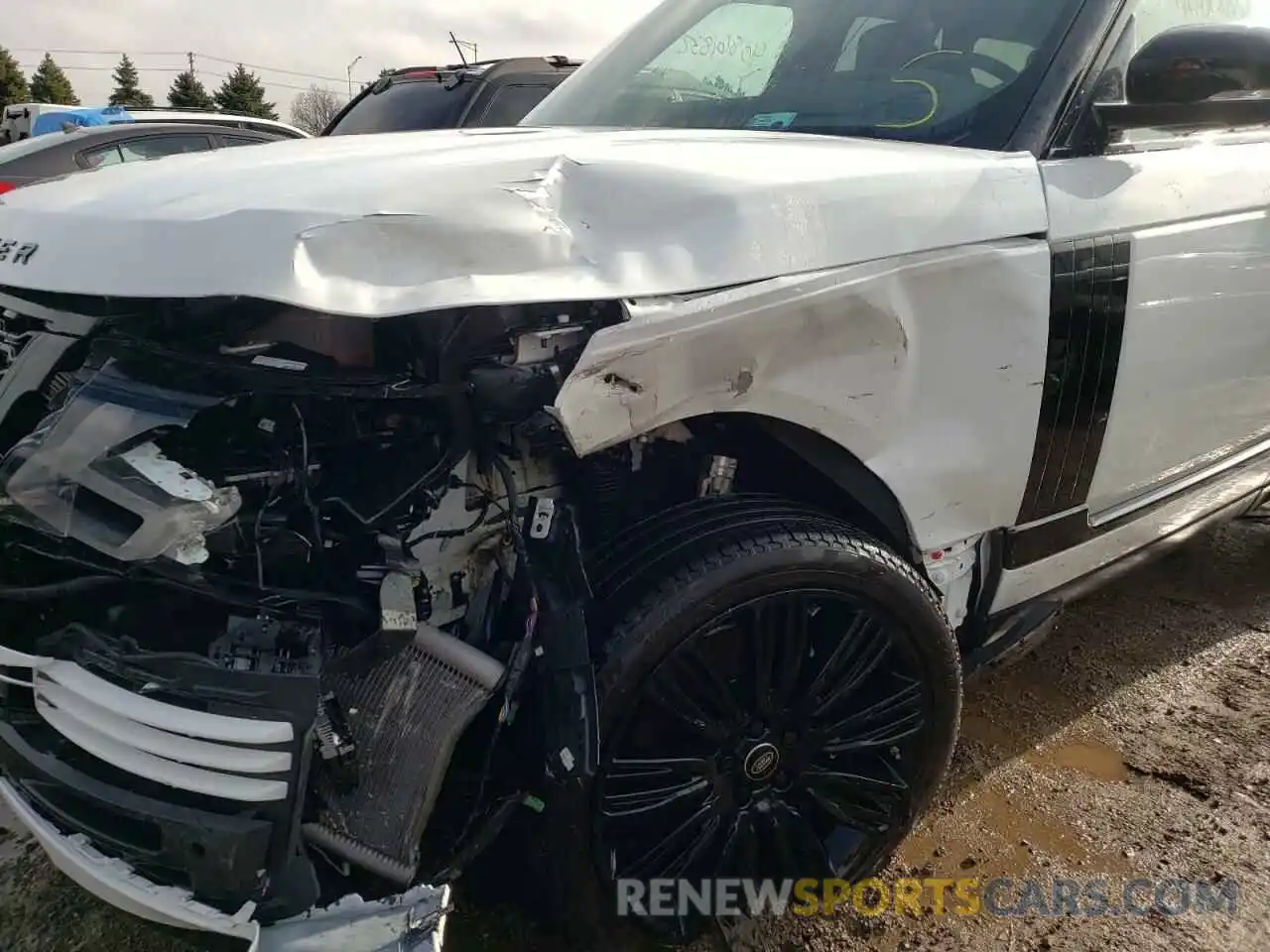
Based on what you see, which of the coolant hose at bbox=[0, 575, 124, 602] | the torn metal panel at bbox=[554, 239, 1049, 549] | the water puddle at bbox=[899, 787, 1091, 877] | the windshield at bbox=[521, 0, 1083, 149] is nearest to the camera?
the torn metal panel at bbox=[554, 239, 1049, 549]

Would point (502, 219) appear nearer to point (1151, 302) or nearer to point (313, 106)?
point (1151, 302)

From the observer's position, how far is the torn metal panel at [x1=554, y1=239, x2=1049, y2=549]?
1521 mm

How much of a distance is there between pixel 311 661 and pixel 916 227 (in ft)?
4.15

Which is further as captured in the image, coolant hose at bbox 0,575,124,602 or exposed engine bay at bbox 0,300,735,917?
coolant hose at bbox 0,575,124,602

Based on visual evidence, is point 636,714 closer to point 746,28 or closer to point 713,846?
point 713,846

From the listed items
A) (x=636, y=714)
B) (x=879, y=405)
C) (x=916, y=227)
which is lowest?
(x=636, y=714)

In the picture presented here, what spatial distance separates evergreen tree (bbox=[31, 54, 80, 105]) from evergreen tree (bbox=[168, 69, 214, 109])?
3.99m

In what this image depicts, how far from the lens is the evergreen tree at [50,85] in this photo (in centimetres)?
3606

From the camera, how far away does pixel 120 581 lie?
166cm

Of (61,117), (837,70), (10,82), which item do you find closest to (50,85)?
(10,82)

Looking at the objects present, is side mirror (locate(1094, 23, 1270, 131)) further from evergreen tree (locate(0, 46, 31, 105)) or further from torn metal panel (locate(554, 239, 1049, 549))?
evergreen tree (locate(0, 46, 31, 105))

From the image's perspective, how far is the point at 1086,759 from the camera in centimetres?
266

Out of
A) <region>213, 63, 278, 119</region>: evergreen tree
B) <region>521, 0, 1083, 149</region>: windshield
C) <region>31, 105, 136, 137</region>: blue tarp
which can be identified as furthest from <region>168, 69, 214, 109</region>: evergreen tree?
<region>521, 0, 1083, 149</region>: windshield

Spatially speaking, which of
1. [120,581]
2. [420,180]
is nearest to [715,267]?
[420,180]
